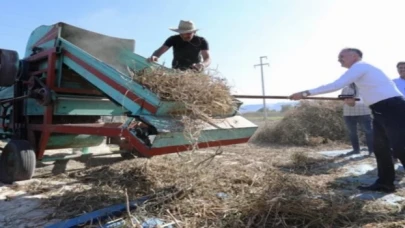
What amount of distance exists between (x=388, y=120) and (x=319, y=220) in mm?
1629

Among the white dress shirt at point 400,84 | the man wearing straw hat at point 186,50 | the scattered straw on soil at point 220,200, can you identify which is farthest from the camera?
the white dress shirt at point 400,84

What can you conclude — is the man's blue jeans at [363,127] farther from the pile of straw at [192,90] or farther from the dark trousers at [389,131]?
the pile of straw at [192,90]

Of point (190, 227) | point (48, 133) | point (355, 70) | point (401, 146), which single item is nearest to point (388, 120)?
point (401, 146)

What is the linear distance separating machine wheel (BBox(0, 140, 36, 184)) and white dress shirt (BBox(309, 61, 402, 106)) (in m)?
3.73

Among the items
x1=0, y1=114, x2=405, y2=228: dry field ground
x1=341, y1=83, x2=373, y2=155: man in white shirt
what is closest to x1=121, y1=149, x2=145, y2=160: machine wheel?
x1=0, y1=114, x2=405, y2=228: dry field ground

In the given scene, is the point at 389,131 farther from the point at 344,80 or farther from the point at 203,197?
the point at 203,197

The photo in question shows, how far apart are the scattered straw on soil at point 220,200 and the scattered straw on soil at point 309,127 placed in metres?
6.12

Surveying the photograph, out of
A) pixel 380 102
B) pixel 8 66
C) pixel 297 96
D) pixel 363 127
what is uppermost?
pixel 8 66

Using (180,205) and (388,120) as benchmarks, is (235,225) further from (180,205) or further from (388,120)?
(388,120)

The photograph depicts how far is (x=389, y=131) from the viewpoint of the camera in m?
3.59

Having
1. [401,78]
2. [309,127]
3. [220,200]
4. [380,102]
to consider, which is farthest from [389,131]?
[309,127]

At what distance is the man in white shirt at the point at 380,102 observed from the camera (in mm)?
3557

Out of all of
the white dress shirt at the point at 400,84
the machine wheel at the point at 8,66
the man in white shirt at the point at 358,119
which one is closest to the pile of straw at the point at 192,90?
the machine wheel at the point at 8,66

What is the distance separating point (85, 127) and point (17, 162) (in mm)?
1120
